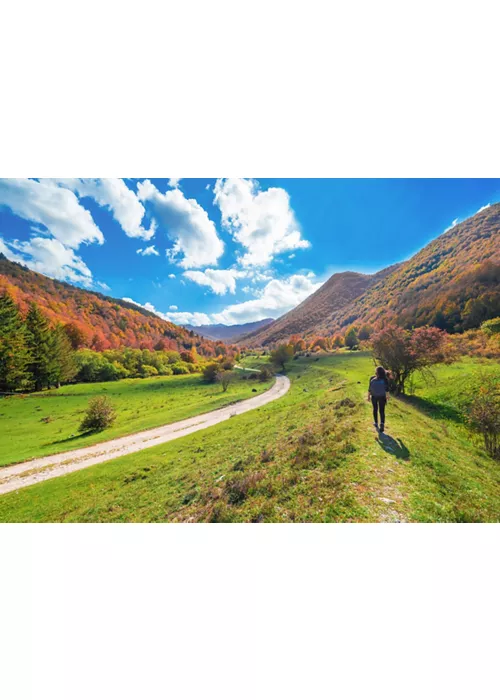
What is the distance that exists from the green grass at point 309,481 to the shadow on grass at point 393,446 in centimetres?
3

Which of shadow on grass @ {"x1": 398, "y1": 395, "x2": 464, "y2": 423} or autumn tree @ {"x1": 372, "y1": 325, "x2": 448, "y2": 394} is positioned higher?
autumn tree @ {"x1": 372, "y1": 325, "x2": 448, "y2": 394}

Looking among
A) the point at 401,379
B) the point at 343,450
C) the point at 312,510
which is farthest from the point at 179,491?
the point at 401,379

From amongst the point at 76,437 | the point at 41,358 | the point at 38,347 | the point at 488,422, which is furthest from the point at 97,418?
the point at 488,422

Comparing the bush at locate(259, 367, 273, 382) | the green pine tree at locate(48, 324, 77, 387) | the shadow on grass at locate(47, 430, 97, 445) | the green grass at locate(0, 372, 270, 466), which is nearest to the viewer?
the green grass at locate(0, 372, 270, 466)

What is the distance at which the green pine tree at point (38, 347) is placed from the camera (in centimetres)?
2895

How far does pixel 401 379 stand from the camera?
14219 millimetres

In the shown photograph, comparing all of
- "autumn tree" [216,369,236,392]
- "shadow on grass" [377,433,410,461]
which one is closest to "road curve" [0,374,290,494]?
"shadow on grass" [377,433,410,461]

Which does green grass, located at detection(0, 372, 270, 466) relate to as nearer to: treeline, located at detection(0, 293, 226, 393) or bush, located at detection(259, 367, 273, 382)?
treeline, located at detection(0, 293, 226, 393)

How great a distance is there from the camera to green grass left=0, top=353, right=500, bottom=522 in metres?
4.24

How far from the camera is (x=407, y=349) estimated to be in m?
12.4

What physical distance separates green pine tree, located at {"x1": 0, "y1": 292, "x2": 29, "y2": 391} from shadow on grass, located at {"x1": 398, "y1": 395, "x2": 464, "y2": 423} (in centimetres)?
3617

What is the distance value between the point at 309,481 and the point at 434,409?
9.91 m

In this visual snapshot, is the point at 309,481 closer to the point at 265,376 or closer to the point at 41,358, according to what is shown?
the point at 41,358
